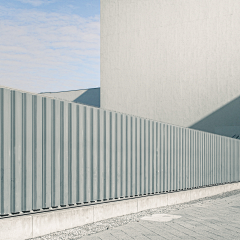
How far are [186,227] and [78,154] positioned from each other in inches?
99.6

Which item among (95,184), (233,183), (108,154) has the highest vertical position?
(108,154)

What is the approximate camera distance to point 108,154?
7.58 meters

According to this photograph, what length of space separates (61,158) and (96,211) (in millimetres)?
1430

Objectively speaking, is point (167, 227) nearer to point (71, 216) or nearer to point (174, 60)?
point (71, 216)

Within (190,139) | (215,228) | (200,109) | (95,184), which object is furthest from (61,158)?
(200,109)

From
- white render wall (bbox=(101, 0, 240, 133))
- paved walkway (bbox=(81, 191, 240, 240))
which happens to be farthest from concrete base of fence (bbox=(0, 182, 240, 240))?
white render wall (bbox=(101, 0, 240, 133))

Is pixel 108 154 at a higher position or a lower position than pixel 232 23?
lower

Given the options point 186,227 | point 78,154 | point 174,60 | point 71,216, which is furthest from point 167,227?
point 174,60

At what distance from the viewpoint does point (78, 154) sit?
22.2 feet

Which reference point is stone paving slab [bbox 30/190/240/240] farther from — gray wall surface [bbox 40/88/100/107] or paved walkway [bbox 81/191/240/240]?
gray wall surface [bbox 40/88/100/107]

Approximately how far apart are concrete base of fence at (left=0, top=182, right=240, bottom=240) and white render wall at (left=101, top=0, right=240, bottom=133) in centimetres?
1127

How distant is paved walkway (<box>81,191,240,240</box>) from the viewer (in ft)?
18.9

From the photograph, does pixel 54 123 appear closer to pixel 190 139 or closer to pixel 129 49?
pixel 190 139

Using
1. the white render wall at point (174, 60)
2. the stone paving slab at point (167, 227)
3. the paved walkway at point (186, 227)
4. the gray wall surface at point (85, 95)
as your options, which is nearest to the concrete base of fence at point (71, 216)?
the stone paving slab at point (167, 227)
